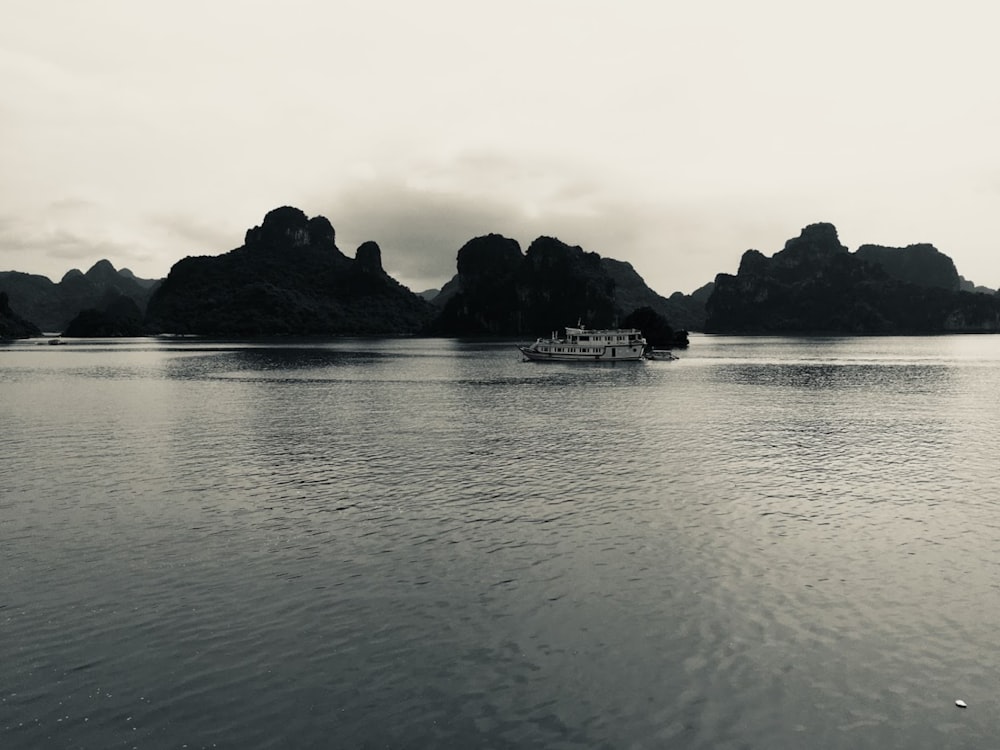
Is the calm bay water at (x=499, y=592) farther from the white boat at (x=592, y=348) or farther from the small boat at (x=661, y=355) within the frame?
the small boat at (x=661, y=355)

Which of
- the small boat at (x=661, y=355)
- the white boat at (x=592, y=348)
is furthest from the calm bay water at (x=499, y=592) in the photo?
the small boat at (x=661, y=355)

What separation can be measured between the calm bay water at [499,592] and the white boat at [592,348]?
396ft

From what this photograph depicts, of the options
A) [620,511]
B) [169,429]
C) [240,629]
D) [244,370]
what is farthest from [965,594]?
[244,370]

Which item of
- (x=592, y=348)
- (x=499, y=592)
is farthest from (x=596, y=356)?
(x=499, y=592)

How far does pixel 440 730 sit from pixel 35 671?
38.5 feet

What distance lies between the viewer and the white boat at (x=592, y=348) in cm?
17750

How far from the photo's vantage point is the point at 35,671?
701 inches

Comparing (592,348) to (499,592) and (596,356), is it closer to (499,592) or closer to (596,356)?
(596,356)

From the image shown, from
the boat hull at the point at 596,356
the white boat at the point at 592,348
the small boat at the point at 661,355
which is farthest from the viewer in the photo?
the small boat at the point at 661,355

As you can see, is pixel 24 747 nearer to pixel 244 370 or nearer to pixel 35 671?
pixel 35 671

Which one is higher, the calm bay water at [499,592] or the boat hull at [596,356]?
the boat hull at [596,356]

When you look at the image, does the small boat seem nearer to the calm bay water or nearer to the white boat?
the white boat

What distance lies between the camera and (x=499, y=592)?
77.4 ft

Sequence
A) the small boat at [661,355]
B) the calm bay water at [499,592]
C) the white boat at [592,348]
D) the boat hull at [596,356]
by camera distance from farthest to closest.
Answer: the small boat at [661,355]
the white boat at [592,348]
the boat hull at [596,356]
the calm bay water at [499,592]
